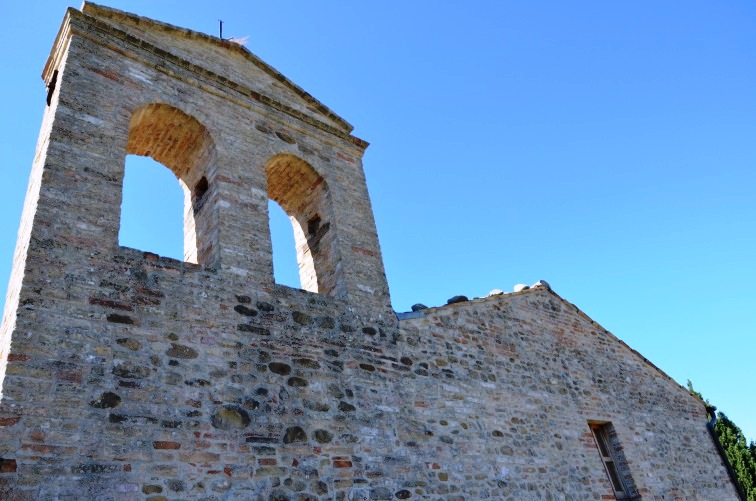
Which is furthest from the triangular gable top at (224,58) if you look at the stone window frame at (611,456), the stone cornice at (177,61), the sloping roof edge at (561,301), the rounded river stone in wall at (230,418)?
the stone window frame at (611,456)

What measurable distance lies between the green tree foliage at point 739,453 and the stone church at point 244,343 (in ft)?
15.4

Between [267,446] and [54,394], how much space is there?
162 cm

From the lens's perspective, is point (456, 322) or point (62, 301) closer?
point (62, 301)

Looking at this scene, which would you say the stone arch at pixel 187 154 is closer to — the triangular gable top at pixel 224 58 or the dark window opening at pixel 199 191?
the dark window opening at pixel 199 191

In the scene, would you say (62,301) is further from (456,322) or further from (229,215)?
(456,322)

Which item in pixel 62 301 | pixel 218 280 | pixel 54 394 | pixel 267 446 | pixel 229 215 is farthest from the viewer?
pixel 229 215

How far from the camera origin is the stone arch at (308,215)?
681 cm

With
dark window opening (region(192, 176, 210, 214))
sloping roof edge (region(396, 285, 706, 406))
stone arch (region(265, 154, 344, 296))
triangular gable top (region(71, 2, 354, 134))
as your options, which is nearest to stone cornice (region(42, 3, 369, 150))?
triangular gable top (region(71, 2, 354, 134))

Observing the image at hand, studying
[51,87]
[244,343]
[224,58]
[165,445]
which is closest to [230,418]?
[165,445]

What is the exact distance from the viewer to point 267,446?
4586mm

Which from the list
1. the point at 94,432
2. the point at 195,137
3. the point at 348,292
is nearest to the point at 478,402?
the point at 348,292

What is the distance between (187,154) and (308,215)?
1.67 m

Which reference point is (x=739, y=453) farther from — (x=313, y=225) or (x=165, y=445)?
(x=165, y=445)

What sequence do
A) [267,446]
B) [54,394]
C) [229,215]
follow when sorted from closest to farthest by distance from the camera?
1. [54,394]
2. [267,446]
3. [229,215]
